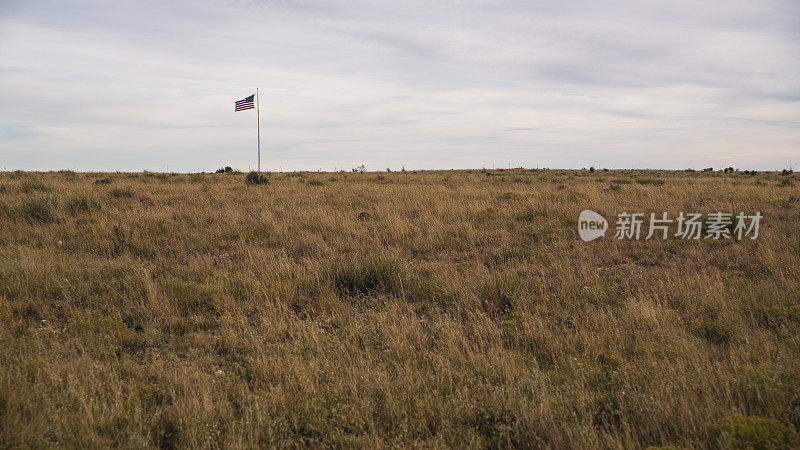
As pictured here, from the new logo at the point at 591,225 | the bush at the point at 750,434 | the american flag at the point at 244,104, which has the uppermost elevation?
the american flag at the point at 244,104

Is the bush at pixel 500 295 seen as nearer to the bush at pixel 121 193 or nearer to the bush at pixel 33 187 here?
the bush at pixel 121 193

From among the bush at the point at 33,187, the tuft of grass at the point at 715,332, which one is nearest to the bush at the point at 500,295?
the tuft of grass at the point at 715,332

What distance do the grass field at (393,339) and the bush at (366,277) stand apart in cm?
3

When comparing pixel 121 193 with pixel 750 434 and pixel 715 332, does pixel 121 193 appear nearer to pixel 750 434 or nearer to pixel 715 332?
pixel 715 332

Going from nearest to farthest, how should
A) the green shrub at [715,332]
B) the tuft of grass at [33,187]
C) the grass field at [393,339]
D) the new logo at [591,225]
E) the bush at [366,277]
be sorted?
the grass field at [393,339], the green shrub at [715,332], the bush at [366,277], the new logo at [591,225], the tuft of grass at [33,187]

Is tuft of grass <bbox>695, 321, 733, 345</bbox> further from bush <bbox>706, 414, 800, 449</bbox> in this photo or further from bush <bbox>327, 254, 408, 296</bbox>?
bush <bbox>327, 254, 408, 296</bbox>

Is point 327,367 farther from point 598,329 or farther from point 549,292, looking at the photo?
point 549,292

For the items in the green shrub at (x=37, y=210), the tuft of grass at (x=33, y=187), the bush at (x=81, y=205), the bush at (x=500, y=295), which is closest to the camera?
the bush at (x=500, y=295)

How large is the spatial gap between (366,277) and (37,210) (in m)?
9.56

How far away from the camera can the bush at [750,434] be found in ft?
9.22

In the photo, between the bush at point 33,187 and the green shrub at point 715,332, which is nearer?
the green shrub at point 715,332

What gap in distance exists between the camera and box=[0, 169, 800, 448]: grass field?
322 centimetres

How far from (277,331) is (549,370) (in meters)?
2.98

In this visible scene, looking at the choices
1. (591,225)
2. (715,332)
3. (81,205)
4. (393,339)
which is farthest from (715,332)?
(81,205)
